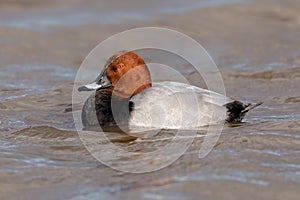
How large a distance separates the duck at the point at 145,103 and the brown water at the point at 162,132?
14cm

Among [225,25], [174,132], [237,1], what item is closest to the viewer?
[174,132]

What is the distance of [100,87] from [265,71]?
2.19 metres

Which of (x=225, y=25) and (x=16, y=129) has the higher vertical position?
(x=225, y=25)

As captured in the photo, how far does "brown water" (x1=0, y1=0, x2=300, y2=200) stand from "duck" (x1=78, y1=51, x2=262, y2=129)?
137mm

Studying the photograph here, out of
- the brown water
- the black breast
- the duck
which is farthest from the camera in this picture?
the black breast

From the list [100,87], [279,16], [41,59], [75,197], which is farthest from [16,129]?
[279,16]

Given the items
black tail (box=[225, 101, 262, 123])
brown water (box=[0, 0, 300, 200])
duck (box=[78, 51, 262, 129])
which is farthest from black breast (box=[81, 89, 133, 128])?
black tail (box=[225, 101, 262, 123])

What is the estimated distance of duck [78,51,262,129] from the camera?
4.74 meters

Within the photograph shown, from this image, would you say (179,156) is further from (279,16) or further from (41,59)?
(279,16)

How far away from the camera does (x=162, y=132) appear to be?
185 inches

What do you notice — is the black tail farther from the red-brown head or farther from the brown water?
the red-brown head

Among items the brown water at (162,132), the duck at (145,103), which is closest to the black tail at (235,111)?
the duck at (145,103)

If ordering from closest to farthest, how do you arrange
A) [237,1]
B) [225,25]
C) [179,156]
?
[179,156]
[225,25]
[237,1]

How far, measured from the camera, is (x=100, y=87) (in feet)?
16.8
